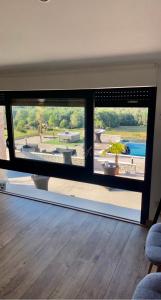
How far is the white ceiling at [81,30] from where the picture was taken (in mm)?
1261

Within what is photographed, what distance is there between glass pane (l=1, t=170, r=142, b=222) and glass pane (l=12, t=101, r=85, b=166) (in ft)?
1.44

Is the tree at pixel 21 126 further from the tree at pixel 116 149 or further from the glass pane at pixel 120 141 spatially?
the tree at pixel 116 149

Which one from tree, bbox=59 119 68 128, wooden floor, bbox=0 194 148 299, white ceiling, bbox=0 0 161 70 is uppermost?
white ceiling, bbox=0 0 161 70

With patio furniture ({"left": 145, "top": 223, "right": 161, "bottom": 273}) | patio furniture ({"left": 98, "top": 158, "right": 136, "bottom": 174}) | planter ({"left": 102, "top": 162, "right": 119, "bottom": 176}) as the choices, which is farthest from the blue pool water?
patio furniture ({"left": 145, "top": 223, "right": 161, "bottom": 273})

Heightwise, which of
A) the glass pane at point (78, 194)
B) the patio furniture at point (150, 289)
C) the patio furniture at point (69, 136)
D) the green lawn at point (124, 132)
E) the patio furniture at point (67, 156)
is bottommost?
the glass pane at point (78, 194)

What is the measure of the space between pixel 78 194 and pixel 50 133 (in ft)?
3.73

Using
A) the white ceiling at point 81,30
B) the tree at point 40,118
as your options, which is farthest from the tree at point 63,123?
the white ceiling at point 81,30

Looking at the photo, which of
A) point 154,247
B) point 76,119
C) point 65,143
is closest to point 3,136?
point 65,143

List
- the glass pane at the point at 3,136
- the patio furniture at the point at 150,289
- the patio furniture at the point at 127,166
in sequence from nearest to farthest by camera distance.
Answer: the patio furniture at the point at 150,289
the patio furniture at the point at 127,166
the glass pane at the point at 3,136

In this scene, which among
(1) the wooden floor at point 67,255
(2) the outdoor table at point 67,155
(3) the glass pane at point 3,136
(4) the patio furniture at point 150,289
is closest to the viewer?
(4) the patio furniture at point 150,289

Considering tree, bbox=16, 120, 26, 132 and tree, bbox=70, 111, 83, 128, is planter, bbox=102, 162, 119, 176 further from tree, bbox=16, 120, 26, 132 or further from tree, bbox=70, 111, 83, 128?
tree, bbox=16, 120, 26, 132

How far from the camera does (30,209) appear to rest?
347 centimetres

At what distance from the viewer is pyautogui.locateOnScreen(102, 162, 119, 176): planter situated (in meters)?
3.26

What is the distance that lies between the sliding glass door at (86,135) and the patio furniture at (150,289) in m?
1.76
